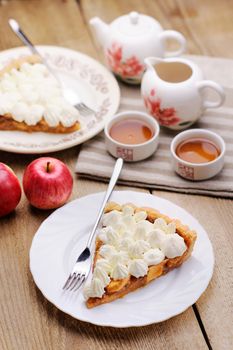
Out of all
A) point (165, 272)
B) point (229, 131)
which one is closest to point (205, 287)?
point (165, 272)

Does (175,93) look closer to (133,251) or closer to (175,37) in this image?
(175,37)

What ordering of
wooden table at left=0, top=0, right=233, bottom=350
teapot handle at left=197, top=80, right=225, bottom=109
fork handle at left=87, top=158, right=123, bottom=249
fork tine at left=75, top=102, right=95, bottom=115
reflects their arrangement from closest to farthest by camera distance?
1. wooden table at left=0, top=0, right=233, bottom=350
2. fork handle at left=87, top=158, right=123, bottom=249
3. teapot handle at left=197, top=80, right=225, bottom=109
4. fork tine at left=75, top=102, right=95, bottom=115

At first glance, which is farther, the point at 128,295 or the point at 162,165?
the point at 162,165

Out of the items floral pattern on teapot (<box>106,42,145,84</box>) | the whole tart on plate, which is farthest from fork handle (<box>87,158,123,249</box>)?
floral pattern on teapot (<box>106,42,145,84</box>)

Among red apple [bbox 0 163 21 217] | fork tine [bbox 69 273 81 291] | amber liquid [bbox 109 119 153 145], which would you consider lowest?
amber liquid [bbox 109 119 153 145]

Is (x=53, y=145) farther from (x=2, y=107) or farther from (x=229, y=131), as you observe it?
(x=229, y=131)

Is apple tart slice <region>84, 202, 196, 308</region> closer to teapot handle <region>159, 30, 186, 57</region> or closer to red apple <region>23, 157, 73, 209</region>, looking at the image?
red apple <region>23, 157, 73, 209</region>

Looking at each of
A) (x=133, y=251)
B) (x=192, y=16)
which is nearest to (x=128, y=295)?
(x=133, y=251)
